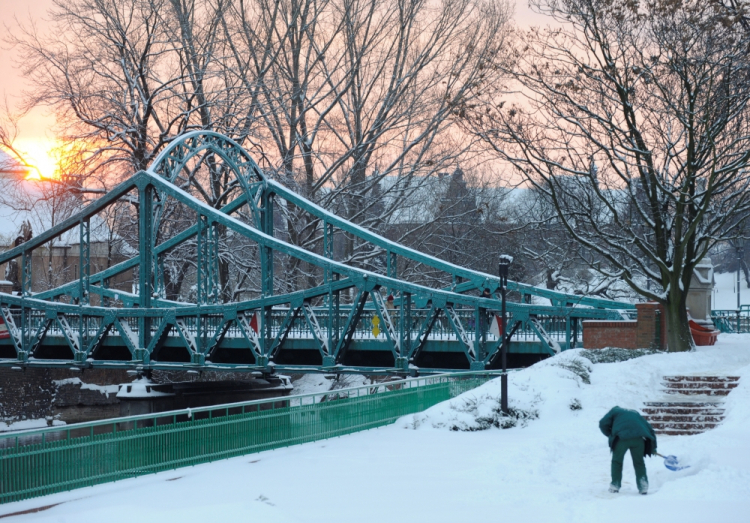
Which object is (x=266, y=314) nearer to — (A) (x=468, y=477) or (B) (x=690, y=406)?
(B) (x=690, y=406)

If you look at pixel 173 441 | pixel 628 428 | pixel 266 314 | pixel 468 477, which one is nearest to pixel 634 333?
pixel 266 314

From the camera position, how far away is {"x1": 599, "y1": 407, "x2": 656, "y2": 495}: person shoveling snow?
10352 mm

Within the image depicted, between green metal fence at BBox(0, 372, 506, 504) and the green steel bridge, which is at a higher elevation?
the green steel bridge

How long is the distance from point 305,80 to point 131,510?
25.0m

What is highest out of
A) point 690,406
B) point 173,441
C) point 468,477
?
point 690,406

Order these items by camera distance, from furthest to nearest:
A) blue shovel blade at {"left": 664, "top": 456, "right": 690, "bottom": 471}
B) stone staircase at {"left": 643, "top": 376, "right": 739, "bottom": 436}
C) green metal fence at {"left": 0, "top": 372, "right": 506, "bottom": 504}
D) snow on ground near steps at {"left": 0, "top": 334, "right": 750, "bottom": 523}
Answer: stone staircase at {"left": 643, "top": 376, "right": 739, "bottom": 436}
blue shovel blade at {"left": 664, "top": 456, "right": 690, "bottom": 471}
green metal fence at {"left": 0, "top": 372, "right": 506, "bottom": 504}
snow on ground near steps at {"left": 0, "top": 334, "right": 750, "bottom": 523}

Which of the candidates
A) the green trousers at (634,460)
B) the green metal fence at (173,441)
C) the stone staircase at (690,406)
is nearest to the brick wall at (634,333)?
the stone staircase at (690,406)

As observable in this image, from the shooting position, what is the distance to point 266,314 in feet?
80.6

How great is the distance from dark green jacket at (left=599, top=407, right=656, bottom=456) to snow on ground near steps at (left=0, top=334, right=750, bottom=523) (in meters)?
0.61

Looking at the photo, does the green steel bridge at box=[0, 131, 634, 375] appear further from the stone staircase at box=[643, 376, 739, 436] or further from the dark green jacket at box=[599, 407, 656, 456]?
the dark green jacket at box=[599, 407, 656, 456]

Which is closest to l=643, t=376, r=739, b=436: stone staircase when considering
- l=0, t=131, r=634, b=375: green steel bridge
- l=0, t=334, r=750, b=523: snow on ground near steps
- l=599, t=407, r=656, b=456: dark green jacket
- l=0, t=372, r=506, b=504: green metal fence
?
l=0, t=334, r=750, b=523: snow on ground near steps

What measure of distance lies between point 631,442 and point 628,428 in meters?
0.17

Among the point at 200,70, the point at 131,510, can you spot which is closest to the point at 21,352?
the point at 200,70

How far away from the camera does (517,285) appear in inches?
914
